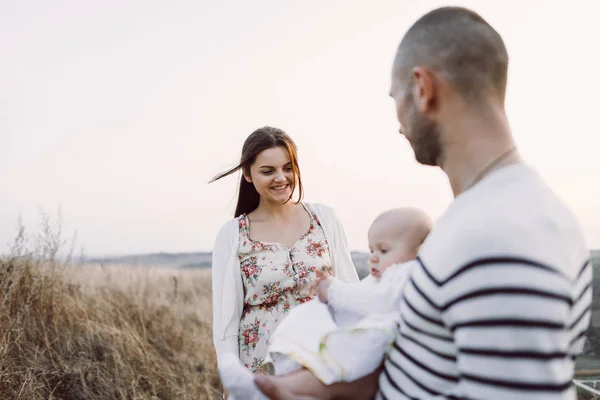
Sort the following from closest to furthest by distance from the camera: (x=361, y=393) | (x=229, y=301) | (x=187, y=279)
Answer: (x=361, y=393), (x=229, y=301), (x=187, y=279)

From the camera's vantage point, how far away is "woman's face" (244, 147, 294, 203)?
3504mm

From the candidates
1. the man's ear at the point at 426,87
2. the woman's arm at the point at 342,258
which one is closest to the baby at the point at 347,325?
the man's ear at the point at 426,87

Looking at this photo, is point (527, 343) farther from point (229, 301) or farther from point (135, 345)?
point (135, 345)

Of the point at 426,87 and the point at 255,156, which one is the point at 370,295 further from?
the point at 255,156

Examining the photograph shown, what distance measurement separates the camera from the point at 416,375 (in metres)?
1.10

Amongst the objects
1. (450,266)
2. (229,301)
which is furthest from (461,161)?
(229,301)

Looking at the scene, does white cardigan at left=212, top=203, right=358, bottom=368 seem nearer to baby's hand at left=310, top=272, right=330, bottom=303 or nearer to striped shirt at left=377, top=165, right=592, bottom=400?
baby's hand at left=310, top=272, right=330, bottom=303

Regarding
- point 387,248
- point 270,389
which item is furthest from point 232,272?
point 270,389

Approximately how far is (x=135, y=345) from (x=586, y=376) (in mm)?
3796

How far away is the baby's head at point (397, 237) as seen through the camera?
1912mm

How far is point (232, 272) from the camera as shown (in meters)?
3.30

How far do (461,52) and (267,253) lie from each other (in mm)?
2331

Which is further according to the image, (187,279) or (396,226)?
(187,279)

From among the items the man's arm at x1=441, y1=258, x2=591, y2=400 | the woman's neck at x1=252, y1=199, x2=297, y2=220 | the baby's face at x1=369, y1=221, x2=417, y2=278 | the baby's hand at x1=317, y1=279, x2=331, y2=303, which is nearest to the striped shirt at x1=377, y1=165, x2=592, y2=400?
the man's arm at x1=441, y1=258, x2=591, y2=400
